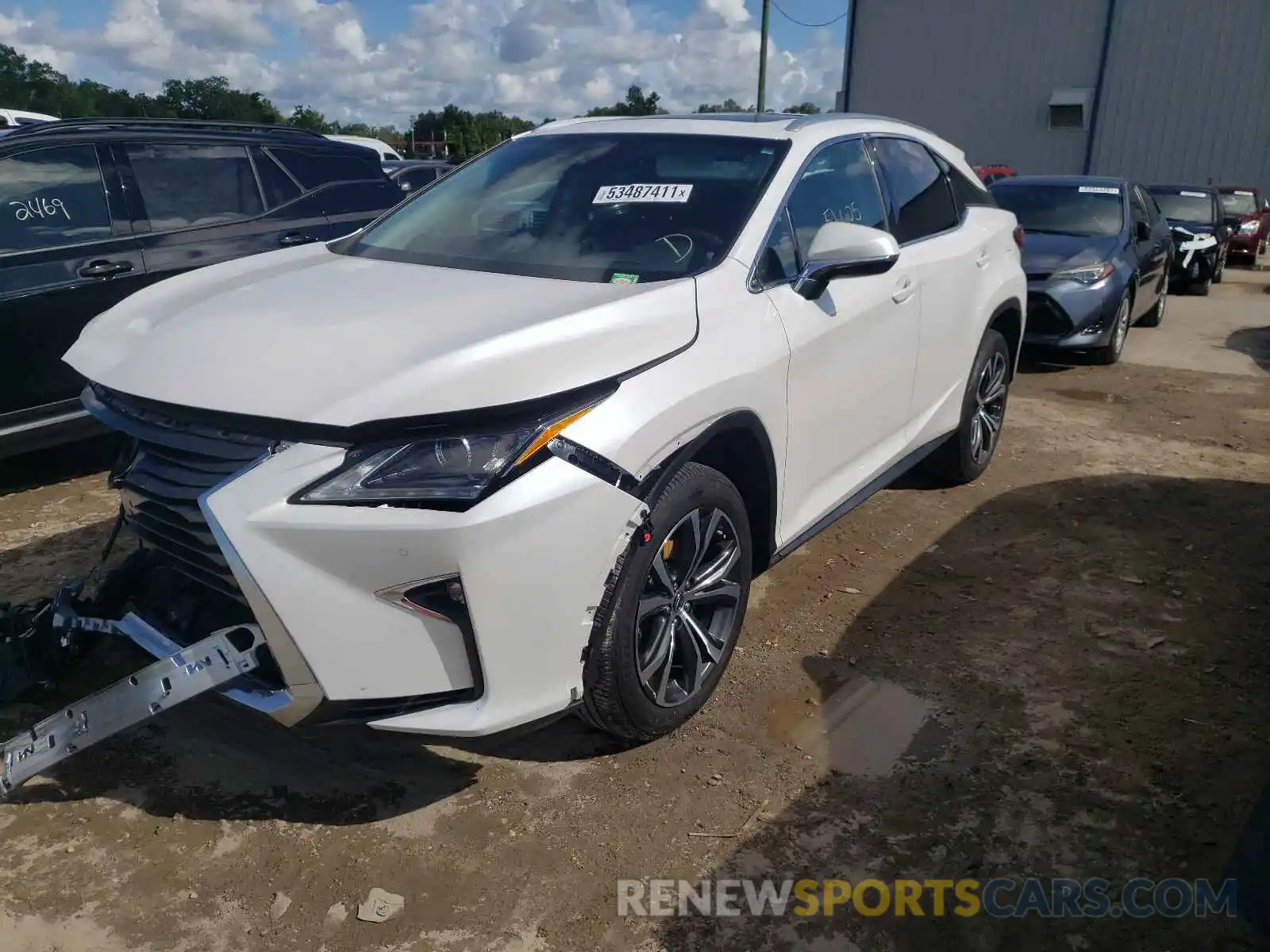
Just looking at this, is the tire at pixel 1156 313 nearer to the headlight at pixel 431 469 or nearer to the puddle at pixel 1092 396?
the puddle at pixel 1092 396

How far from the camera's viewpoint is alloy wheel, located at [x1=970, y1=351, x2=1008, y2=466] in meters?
5.05

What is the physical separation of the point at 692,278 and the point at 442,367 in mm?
919

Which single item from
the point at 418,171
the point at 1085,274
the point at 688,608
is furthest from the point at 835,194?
the point at 418,171

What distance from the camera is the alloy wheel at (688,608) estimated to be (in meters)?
2.77

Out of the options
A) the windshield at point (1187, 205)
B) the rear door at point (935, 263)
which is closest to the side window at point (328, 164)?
the rear door at point (935, 263)

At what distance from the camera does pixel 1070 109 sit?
25219 mm

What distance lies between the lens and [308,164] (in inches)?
248

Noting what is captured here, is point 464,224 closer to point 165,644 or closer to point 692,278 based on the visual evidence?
point 692,278

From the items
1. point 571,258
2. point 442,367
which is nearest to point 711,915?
point 442,367

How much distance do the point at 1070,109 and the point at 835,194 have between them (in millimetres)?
25270

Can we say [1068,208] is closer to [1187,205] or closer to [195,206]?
[1187,205]

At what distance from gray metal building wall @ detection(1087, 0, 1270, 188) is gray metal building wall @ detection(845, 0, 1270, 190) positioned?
0.08 ft

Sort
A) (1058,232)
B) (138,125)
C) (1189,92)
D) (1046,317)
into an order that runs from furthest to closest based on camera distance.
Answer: (1189,92), (1058,232), (1046,317), (138,125)

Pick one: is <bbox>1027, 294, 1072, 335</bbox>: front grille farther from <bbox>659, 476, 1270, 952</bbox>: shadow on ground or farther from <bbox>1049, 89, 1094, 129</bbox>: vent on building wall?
<bbox>1049, 89, 1094, 129</bbox>: vent on building wall
